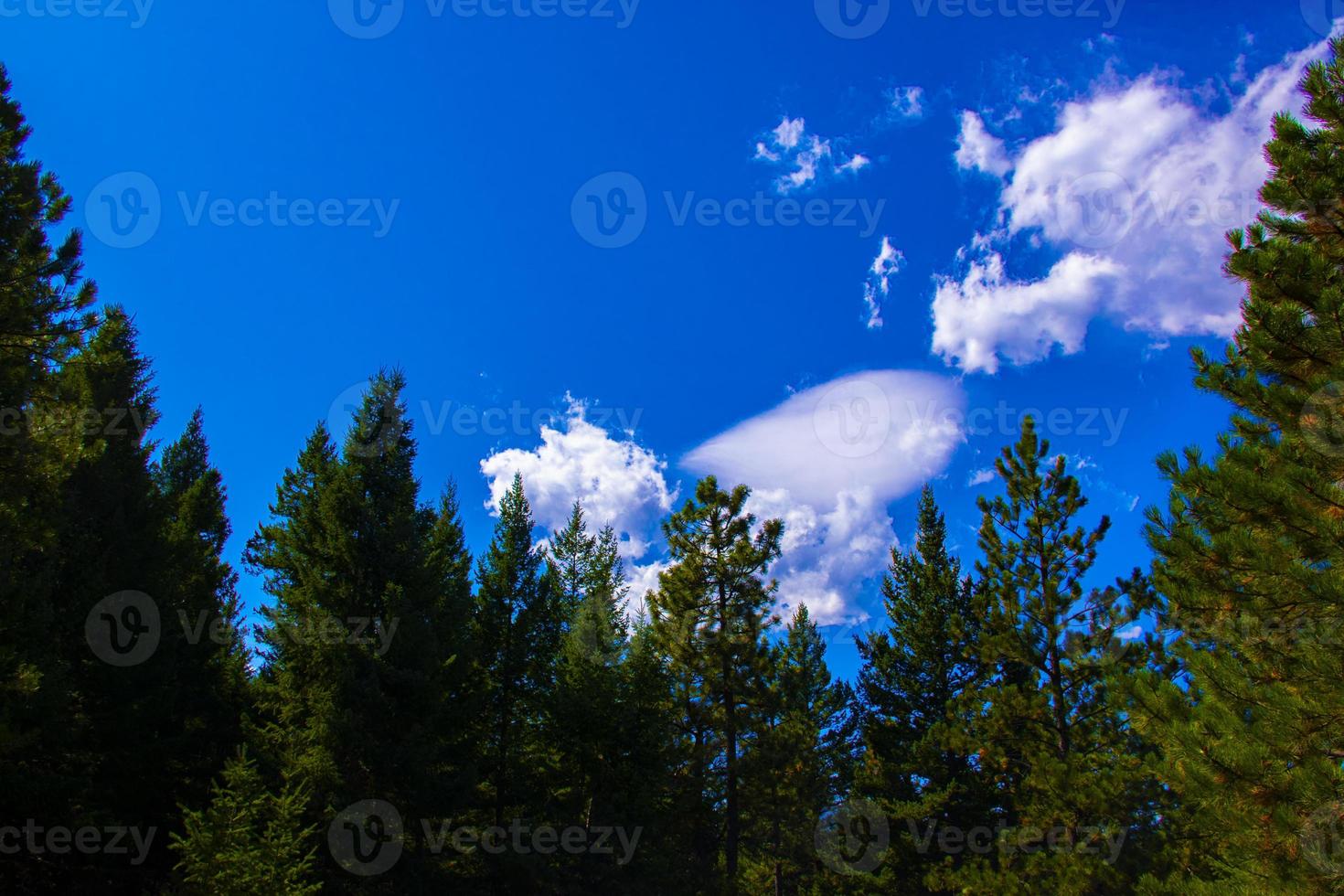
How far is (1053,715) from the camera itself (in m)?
16.0

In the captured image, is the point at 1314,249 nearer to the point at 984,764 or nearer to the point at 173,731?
the point at 984,764

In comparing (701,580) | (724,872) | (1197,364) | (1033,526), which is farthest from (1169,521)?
(724,872)

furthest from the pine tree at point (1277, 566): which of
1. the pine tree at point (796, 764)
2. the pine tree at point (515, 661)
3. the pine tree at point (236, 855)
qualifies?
the pine tree at point (515, 661)

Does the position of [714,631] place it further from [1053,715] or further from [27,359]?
[27,359]

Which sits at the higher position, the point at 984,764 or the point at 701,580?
the point at 701,580

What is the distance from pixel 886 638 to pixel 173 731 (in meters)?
26.7

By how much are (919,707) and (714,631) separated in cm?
1006

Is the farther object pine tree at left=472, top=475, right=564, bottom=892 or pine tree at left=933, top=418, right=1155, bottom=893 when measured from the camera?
pine tree at left=472, top=475, right=564, bottom=892

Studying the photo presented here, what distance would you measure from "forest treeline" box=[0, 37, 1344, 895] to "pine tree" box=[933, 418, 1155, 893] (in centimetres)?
8

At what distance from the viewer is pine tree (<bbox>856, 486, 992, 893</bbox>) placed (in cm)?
2461

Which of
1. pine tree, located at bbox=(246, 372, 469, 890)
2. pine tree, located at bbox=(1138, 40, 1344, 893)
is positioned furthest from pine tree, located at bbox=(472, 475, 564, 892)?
pine tree, located at bbox=(1138, 40, 1344, 893)

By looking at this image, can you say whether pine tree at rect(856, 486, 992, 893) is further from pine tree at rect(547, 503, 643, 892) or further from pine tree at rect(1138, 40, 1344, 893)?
pine tree at rect(1138, 40, 1344, 893)

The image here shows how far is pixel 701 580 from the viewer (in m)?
24.1

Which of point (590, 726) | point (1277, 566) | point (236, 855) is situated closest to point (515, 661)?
point (590, 726)
